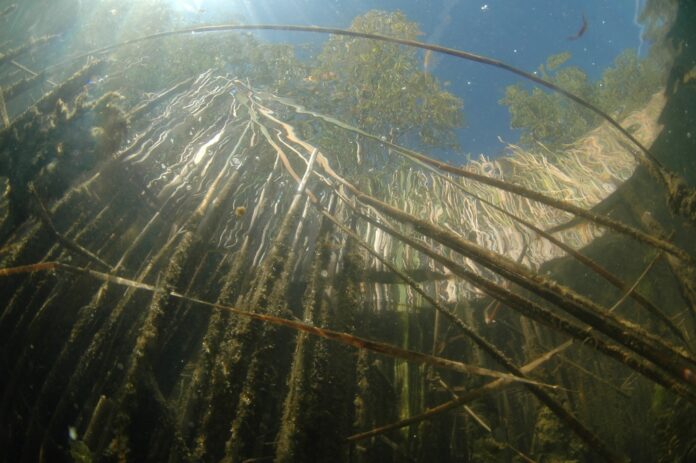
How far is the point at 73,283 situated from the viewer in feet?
6.15

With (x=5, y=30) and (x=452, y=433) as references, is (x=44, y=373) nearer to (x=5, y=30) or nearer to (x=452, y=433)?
(x=452, y=433)

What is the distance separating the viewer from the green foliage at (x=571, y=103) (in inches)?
391

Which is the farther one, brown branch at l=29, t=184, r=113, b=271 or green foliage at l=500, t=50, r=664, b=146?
green foliage at l=500, t=50, r=664, b=146

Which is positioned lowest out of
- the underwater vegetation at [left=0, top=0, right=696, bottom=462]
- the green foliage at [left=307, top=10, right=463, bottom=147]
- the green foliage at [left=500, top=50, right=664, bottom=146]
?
the underwater vegetation at [left=0, top=0, right=696, bottom=462]

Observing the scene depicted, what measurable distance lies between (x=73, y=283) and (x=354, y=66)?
7.41 meters

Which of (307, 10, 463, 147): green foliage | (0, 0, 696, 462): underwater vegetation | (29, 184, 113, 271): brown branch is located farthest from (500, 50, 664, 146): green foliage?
(29, 184, 113, 271): brown branch

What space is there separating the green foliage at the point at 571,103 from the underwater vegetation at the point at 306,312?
8676mm

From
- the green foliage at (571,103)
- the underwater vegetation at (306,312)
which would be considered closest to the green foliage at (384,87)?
the green foliage at (571,103)

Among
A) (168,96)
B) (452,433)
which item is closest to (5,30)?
(168,96)

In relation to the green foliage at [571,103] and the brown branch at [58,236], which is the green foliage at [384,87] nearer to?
the green foliage at [571,103]

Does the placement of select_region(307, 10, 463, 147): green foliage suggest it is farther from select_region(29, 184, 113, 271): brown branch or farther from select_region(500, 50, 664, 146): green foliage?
select_region(29, 184, 113, 271): brown branch

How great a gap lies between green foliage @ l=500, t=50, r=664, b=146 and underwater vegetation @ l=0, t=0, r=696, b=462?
868 cm

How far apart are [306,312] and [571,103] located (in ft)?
42.0

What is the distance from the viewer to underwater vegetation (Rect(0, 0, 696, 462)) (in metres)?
1.26
